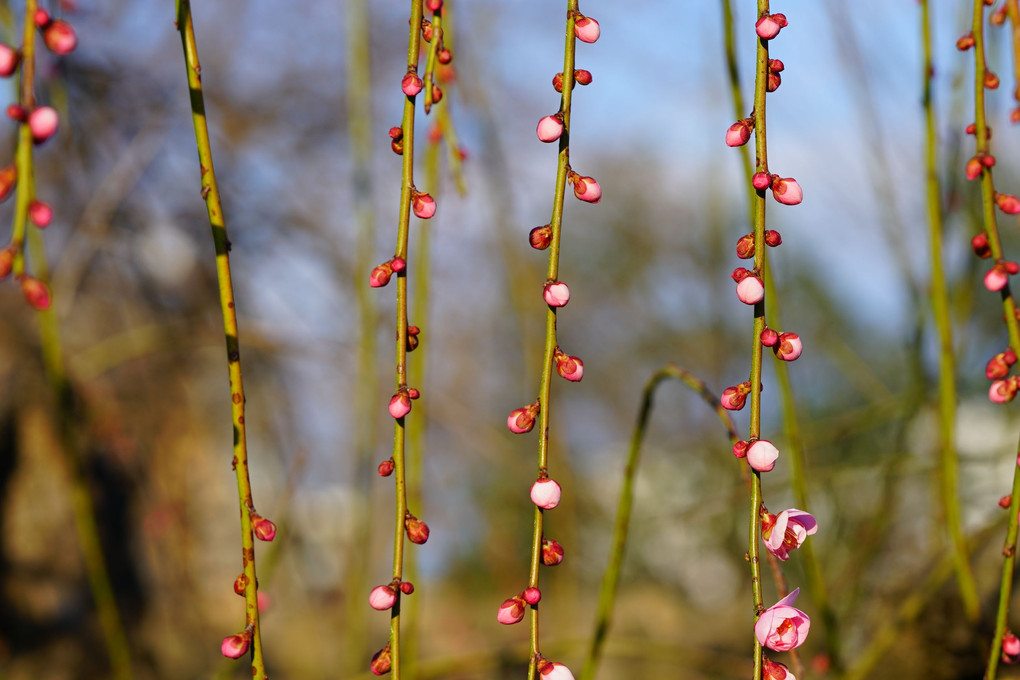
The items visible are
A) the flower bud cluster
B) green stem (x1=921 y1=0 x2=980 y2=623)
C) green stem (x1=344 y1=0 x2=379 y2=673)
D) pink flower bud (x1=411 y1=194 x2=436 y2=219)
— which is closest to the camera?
the flower bud cluster

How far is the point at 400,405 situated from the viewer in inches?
13.6

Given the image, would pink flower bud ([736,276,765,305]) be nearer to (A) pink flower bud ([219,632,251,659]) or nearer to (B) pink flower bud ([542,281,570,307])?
(B) pink flower bud ([542,281,570,307])

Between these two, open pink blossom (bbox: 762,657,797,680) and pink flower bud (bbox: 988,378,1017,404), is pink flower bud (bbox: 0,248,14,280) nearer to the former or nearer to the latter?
open pink blossom (bbox: 762,657,797,680)

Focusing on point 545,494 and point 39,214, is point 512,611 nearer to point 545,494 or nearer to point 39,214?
point 545,494

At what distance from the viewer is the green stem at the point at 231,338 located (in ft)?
1.09

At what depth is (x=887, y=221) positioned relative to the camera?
1.19 meters

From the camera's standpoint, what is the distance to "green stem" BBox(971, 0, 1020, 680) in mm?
392

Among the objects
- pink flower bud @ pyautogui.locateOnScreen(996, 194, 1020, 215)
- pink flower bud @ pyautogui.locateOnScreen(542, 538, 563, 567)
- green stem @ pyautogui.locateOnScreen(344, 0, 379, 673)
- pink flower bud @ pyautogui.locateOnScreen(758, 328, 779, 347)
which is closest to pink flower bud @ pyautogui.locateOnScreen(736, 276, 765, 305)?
pink flower bud @ pyautogui.locateOnScreen(758, 328, 779, 347)

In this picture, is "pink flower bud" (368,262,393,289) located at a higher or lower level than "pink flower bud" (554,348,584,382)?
higher

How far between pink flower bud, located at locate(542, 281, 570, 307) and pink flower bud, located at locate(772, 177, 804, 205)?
102 mm

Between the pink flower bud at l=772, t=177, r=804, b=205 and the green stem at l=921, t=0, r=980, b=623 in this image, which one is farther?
the green stem at l=921, t=0, r=980, b=623

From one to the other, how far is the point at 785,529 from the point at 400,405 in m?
0.17

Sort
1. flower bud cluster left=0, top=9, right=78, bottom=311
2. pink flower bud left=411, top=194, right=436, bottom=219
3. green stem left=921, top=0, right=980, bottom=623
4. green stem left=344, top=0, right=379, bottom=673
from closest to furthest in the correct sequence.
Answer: flower bud cluster left=0, top=9, right=78, bottom=311 → pink flower bud left=411, top=194, right=436, bottom=219 → green stem left=921, top=0, right=980, bottom=623 → green stem left=344, top=0, right=379, bottom=673

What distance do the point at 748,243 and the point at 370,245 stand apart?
2.07ft
